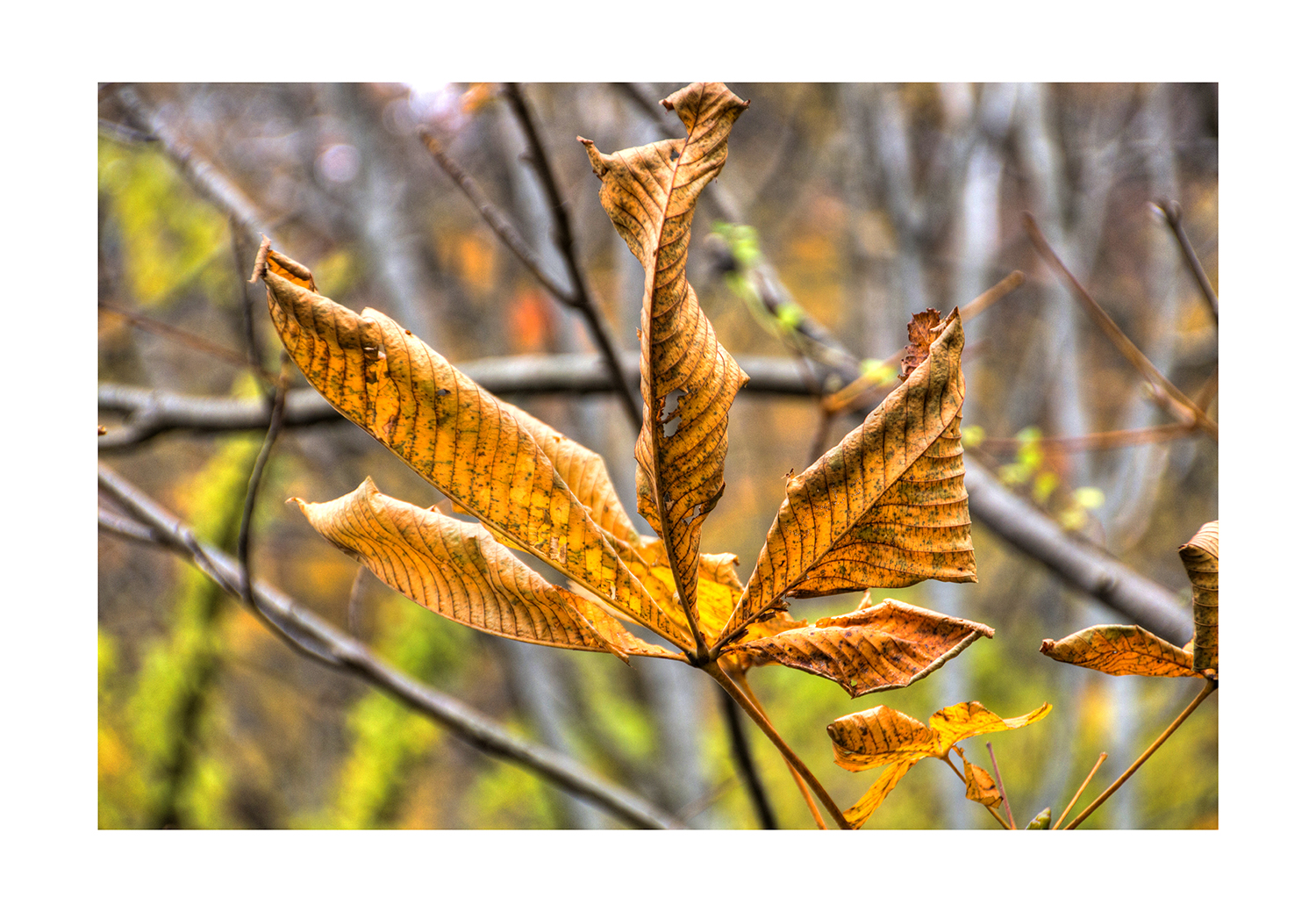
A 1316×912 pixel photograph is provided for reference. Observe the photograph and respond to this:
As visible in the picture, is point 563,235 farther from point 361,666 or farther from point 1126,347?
point 1126,347

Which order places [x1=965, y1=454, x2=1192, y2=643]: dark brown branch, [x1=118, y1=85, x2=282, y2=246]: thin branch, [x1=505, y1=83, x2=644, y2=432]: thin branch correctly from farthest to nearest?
[x1=118, y1=85, x2=282, y2=246]: thin branch
[x1=965, y1=454, x2=1192, y2=643]: dark brown branch
[x1=505, y1=83, x2=644, y2=432]: thin branch

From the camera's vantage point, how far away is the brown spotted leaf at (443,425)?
34 centimetres

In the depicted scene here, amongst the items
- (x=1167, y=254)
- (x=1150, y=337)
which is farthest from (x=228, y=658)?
(x=1150, y=337)

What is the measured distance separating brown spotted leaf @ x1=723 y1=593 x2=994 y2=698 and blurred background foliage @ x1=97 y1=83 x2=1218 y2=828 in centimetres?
80

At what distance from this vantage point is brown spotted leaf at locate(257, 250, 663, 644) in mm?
335

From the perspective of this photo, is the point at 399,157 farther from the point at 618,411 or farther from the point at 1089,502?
the point at 1089,502

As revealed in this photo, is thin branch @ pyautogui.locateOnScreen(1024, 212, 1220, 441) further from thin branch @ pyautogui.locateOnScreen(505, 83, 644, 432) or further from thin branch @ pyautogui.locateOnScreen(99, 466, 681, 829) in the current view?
thin branch @ pyautogui.locateOnScreen(99, 466, 681, 829)

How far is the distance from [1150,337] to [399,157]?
2125 millimetres

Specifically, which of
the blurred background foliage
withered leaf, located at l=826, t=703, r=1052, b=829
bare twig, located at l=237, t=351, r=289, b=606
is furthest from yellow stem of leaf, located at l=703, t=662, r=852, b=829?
the blurred background foliage

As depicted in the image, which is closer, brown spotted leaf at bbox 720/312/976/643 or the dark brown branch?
brown spotted leaf at bbox 720/312/976/643

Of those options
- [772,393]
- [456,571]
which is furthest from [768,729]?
[772,393]

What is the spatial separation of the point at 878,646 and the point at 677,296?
0.53ft

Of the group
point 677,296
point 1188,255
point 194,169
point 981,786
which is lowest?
point 981,786

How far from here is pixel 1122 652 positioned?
38cm
